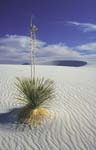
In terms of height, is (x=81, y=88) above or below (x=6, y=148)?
above

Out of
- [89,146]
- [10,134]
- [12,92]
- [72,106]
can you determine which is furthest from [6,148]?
[12,92]

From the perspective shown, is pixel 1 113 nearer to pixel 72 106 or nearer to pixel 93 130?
pixel 72 106

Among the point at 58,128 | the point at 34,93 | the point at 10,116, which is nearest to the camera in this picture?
the point at 58,128

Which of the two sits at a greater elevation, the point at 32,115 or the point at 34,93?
the point at 34,93

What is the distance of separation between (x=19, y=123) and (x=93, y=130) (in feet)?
8.49

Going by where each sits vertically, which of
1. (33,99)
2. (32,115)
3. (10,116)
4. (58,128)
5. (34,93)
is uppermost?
(34,93)

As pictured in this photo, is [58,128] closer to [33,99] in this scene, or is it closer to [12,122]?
[33,99]

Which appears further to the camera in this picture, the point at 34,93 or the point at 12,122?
the point at 34,93

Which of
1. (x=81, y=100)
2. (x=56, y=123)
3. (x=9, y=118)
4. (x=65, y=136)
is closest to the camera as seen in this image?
(x=65, y=136)

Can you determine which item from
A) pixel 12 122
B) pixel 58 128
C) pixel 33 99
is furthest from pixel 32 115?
pixel 58 128

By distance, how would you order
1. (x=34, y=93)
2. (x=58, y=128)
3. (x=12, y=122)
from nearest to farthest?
(x=58, y=128) → (x=12, y=122) → (x=34, y=93)

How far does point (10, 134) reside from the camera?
924 centimetres

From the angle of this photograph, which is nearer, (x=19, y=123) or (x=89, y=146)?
(x=89, y=146)

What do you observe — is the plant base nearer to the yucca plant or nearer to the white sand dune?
the yucca plant
